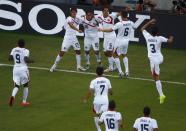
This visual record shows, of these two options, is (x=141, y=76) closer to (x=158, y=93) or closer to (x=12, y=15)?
(x=158, y=93)

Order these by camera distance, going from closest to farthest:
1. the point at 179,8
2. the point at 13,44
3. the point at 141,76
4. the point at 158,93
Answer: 1. the point at 158,93
2. the point at 141,76
3. the point at 13,44
4. the point at 179,8

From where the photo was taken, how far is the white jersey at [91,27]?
3178 cm

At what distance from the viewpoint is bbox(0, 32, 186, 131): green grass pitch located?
24812 millimetres

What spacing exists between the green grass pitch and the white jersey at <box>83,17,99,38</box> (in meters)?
1.77

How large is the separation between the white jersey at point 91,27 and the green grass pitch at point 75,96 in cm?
177

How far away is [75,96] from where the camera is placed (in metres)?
28.3

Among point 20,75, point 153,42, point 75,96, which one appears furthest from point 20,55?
point 153,42

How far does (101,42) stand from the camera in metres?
38.2

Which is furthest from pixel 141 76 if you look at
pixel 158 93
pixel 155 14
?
pixel 155 14

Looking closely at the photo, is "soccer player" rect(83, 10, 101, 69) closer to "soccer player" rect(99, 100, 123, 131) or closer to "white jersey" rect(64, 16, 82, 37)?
"white jersey" rect(64, 16, 82, 37)

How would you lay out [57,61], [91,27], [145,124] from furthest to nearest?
[91,27] < [57,61] < [145,124]

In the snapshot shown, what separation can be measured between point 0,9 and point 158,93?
13.9 meters

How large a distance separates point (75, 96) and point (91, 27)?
484cm

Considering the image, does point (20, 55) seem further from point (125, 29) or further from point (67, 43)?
point (125, 29)
